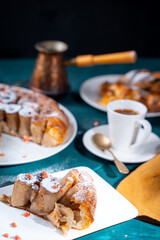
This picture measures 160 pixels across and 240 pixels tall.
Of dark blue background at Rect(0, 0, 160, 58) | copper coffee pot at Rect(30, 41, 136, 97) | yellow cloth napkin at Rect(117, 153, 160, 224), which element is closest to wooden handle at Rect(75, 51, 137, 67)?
copper coffee pot at Rect(30, 41, 136, 97)

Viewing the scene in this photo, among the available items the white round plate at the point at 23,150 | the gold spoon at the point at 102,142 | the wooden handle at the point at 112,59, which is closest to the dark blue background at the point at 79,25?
the wooden handle at the point at 112,59

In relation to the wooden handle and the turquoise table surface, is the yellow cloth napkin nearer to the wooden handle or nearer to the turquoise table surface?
the turquoise table surface

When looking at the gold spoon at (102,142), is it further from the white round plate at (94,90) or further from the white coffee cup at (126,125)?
the white round plate at (94,90)

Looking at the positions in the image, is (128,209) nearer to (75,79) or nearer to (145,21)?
(75,79)

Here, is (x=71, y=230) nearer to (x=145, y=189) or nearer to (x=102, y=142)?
(x=145, y=189)

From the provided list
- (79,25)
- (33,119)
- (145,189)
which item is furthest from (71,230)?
(79,25)
